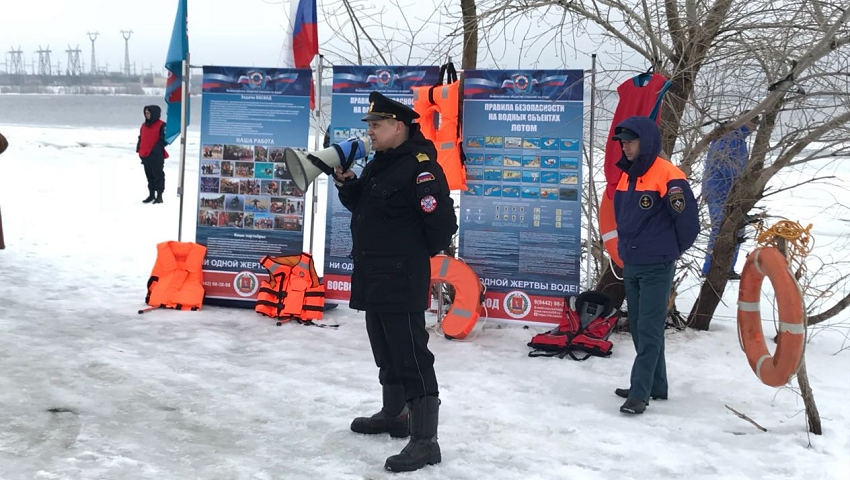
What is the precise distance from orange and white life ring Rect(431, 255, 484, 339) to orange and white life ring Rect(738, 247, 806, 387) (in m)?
2.38

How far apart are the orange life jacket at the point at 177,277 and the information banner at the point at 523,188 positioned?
243cm

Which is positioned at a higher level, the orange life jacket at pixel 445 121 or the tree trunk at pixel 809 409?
the orange life jacket at pixel 445 121

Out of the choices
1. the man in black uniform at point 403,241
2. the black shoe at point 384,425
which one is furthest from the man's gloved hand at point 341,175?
the black shoe at point 384,425

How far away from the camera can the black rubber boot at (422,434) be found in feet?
13.5

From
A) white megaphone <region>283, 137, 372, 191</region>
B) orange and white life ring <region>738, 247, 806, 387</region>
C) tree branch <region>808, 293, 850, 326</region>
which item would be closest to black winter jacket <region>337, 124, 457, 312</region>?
white megaphone <region>283, 137, 372, 191</region>

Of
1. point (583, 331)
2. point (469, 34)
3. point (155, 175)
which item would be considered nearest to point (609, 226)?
point (583, 331)

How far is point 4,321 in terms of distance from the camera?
652 centimetres

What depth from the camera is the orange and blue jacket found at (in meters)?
4.95

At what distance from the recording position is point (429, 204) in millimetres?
4020

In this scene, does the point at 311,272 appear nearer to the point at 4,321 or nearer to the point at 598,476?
the point at 4,321

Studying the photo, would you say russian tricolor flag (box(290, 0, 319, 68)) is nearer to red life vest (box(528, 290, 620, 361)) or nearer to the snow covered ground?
the snow covered ground

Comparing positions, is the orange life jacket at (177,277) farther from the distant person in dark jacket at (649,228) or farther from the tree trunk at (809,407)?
the tree trunk at (809,407)

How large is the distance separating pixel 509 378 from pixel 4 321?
156 inches

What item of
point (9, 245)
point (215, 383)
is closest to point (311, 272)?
point (215, 383)
